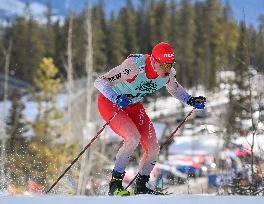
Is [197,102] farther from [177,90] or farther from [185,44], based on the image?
[185,44]

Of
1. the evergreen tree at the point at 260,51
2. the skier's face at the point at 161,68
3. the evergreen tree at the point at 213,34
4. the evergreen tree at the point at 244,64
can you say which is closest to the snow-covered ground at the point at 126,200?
the skier's face at the point at 161,68

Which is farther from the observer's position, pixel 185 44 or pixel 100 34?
pixel 185 44

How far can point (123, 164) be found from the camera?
20.8 ft

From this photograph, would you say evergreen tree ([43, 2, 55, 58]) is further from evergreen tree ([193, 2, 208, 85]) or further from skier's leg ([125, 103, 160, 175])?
skier's leg ([125, 103, 160, 175])

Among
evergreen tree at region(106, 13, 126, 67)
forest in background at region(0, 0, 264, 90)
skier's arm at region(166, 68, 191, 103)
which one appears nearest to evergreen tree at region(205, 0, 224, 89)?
forest in background at region(0, 0, 264, 90)

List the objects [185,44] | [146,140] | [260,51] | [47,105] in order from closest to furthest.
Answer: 1. [146,140]
2. [260,51]
3. [47,105]
4. [185,44]

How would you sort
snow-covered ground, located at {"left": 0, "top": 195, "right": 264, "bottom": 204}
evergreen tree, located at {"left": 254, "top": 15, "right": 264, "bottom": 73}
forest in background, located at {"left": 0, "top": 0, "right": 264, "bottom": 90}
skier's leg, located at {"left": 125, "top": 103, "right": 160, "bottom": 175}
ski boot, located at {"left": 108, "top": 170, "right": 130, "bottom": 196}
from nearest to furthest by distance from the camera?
snow-covered ground, located at {"left": 0, "top": 195, "right": 264, "bottom": 204}, ski boot, located at {"left": 108, "top": 170, "right": 130, "bottom": 196}, skier's leg, located at {"left": 125, "top": 103, "right": 160, "bottom": 175}, evergreen tree, located at {"left": 254, "top": 15, "right": 264, "bottom": 73}, forest in background, located at {"left": 0, "top": 0, "right": 264, "bottom": 90}

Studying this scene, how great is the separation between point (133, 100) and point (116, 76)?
36cm

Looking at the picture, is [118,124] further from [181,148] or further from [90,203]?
[181,148]

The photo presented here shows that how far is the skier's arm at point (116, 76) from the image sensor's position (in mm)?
6320

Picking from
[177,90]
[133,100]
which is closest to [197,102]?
[177,90]

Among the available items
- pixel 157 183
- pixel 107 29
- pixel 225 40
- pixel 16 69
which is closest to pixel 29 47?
pixel 16 69

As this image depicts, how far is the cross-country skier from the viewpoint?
626 centimetres

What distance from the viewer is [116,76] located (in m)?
6.41
